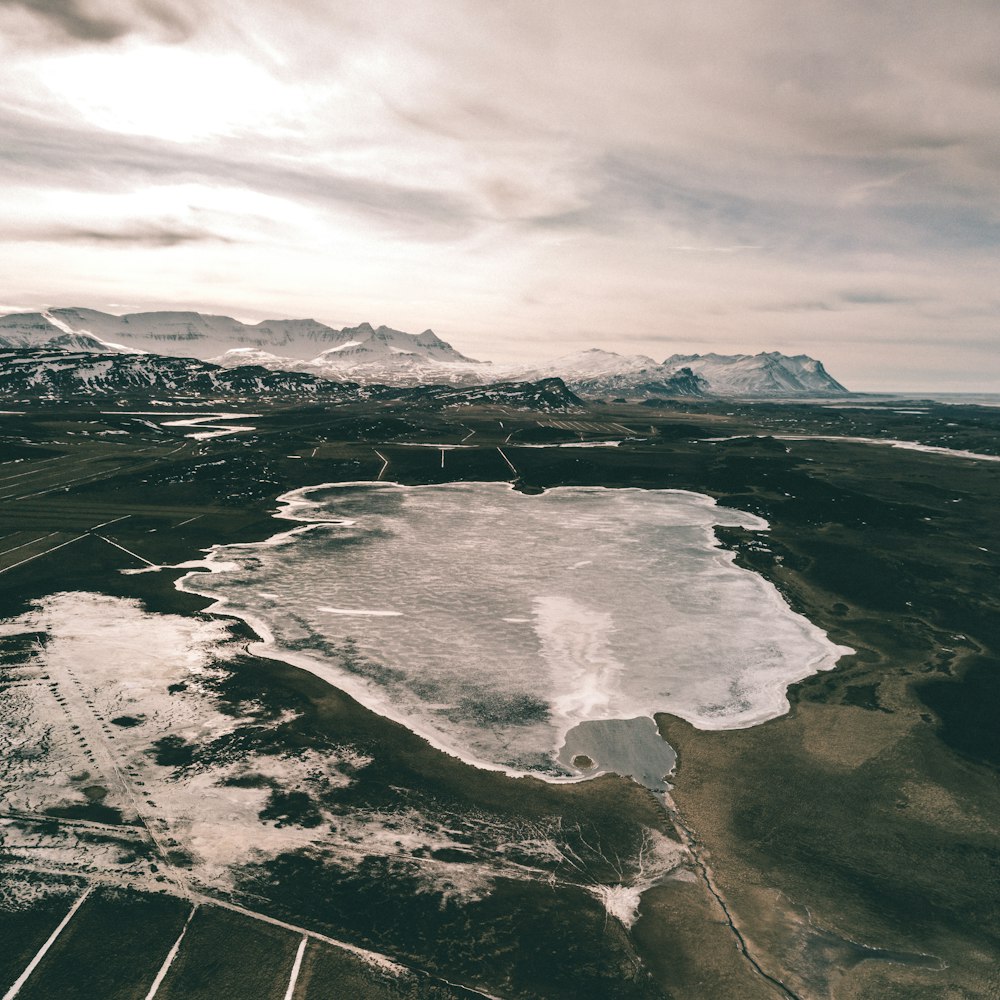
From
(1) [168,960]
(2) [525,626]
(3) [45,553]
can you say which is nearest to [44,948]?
(1) [168,960]

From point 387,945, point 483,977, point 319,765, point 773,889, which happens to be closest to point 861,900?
point 773,889

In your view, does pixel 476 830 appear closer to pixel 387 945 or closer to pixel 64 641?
pixel 387 945

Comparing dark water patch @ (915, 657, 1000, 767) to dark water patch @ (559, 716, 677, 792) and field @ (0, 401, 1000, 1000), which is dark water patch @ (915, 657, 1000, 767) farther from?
dark water patch @ (559, 716, 677, 792)

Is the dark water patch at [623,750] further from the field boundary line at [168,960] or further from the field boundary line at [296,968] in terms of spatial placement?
the field boundary line at [168,960]

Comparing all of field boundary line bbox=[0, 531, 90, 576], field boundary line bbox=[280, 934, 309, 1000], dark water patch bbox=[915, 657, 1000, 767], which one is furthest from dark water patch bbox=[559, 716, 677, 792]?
field boundary line bbox=[0, 531, 90, 576]

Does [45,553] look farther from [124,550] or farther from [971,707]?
[971,707]
